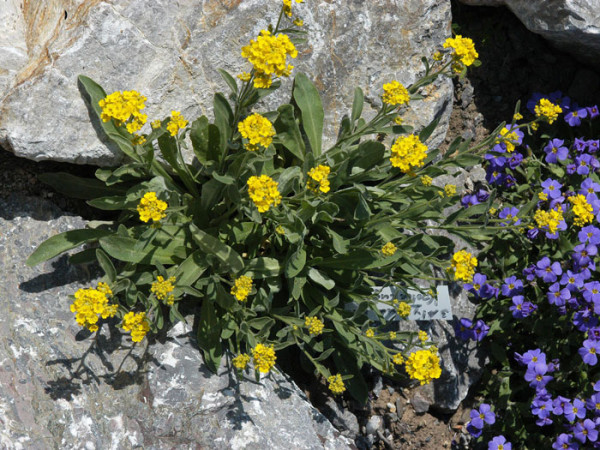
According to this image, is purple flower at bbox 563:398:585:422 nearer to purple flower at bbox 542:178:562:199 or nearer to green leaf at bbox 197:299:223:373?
purple flower at bbox 542:178:562:199

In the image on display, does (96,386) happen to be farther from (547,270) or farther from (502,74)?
(502,74)

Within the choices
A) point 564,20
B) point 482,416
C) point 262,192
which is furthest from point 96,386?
point 564,20

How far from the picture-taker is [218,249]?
397 centimetres

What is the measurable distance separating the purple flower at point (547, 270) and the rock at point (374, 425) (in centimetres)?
190

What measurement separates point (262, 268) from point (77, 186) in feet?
4.92

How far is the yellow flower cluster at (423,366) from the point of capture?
3686 mm

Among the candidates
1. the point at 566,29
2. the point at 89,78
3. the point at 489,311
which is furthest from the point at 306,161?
the point at 566,29

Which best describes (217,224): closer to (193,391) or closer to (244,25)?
(193,391)

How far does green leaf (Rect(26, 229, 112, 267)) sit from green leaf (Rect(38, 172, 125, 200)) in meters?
0.40

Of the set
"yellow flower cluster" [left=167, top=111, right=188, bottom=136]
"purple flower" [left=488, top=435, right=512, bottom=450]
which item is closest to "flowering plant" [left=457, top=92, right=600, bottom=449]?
"purple flower" [left=488, top=435, right=512, bottom=450]

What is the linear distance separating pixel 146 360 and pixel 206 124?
173cm

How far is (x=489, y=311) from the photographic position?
538 cm

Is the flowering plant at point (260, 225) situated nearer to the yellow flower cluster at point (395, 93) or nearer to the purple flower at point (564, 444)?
the yellow flower cluster at point (395, 93)

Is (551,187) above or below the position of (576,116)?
below
